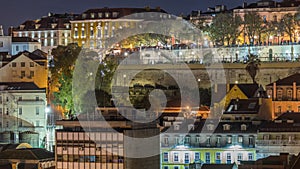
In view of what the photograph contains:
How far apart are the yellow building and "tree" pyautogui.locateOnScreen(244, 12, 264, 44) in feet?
50.5

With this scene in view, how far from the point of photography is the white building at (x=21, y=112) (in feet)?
202

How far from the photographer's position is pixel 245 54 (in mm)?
72438

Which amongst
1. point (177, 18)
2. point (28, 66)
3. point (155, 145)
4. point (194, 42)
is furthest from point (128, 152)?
point (177, 18)

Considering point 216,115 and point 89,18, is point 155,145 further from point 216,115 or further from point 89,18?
point 89,18

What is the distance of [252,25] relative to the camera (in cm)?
7850

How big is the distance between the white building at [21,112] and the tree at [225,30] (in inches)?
734

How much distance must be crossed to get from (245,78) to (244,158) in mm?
22655

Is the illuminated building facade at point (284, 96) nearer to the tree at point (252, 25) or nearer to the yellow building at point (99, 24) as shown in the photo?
the tree at point (252, 25)

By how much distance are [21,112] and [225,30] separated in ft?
71.9

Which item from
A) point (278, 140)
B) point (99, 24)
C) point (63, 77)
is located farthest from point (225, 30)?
point (278, 140)

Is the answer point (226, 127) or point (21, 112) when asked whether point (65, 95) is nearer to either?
point (21, 112)

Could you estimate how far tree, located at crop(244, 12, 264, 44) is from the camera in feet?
255

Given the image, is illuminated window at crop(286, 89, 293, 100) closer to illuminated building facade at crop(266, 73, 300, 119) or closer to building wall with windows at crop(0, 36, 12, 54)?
illuminated building facade at crop(266, 73, 300, 119)

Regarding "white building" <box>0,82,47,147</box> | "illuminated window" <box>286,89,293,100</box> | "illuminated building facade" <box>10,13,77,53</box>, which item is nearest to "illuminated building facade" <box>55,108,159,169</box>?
"illuminated window" <box>286,89,293,100</box>
